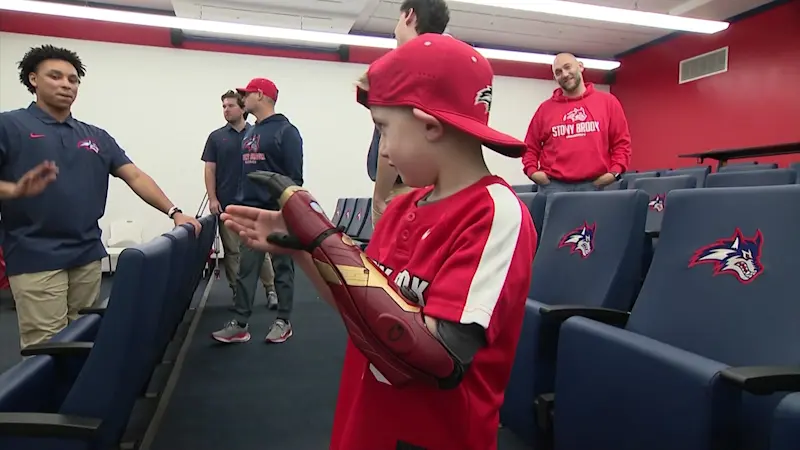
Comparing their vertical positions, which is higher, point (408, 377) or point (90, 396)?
point (408, 377)

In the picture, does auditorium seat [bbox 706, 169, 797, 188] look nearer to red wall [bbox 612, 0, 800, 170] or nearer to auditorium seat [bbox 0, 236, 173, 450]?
auditorium seat [bbox 0, 236, 173, 450]

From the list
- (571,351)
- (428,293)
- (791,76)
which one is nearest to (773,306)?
(571,351)

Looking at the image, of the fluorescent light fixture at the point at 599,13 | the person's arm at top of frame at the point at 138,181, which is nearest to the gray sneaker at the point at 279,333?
the person's arm at top of frame at the point at 138,181

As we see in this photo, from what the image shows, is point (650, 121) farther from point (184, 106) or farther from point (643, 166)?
point (184, 106)

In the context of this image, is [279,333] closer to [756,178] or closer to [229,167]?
[229,167]

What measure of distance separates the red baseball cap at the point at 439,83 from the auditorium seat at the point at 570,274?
0.90 meters

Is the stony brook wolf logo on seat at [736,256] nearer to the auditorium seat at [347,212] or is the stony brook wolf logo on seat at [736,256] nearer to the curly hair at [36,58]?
the curly hair at [36,58]

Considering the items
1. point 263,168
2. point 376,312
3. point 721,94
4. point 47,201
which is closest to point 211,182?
point 263,168

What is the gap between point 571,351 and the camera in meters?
1.25

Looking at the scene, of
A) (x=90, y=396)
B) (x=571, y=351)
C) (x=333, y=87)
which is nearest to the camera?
(x=90, y=396)

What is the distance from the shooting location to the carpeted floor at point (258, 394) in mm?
1884

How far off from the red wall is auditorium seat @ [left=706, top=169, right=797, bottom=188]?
162 inches

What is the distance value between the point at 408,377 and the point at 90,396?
2.66ft

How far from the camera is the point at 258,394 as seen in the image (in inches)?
90.0
